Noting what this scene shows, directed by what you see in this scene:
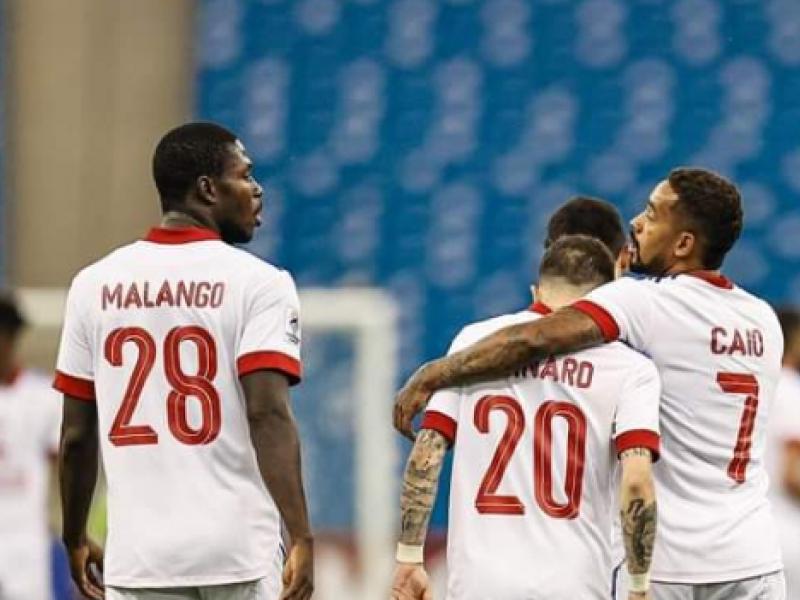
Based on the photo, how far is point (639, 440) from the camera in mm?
4484

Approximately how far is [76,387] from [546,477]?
1.03 m

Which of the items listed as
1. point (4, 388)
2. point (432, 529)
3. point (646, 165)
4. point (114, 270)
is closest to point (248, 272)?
point (114, 270)

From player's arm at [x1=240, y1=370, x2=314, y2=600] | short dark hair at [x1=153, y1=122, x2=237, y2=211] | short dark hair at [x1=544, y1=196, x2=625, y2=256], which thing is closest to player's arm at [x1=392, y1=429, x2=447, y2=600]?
player's arm at [x1=240, y1=370, x2=314, y2=600]

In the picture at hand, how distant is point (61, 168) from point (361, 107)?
5.16 feet

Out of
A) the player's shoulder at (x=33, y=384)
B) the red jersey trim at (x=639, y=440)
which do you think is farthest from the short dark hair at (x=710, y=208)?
the player's shoulder at (x=33, y=384)

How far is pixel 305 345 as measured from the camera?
1075 centimetres

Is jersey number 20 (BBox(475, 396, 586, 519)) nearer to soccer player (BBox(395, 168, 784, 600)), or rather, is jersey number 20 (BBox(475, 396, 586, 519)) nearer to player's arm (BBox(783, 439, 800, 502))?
soccer player (BBox(395, 168, 784, 600))

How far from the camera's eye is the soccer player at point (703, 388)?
4828mm

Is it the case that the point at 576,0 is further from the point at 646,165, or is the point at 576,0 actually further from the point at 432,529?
the point at 432,529

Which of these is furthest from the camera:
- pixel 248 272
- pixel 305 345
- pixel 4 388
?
pixel 305 345

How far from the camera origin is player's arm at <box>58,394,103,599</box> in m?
4.75

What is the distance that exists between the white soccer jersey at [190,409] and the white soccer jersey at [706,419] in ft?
2.75

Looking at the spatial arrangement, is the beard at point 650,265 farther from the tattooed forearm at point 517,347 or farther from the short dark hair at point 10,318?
the short dark hair at point 10,318

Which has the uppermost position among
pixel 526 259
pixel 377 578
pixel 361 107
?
pixel 361 107
